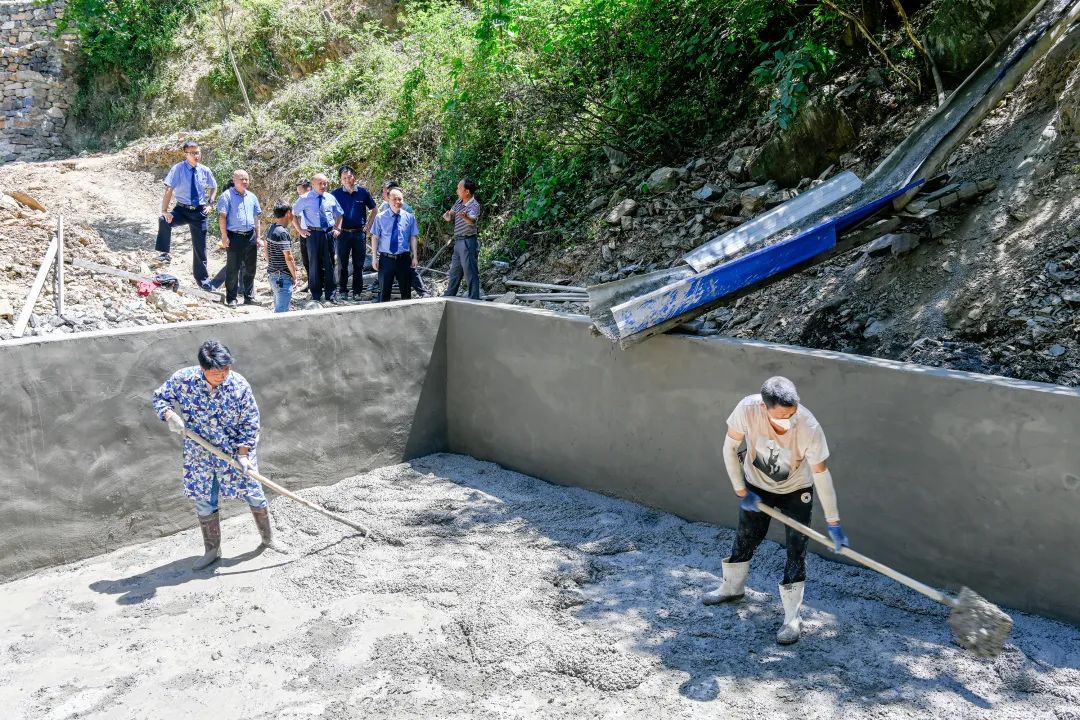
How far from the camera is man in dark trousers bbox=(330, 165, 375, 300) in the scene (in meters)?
11.9

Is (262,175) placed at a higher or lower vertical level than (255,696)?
higher

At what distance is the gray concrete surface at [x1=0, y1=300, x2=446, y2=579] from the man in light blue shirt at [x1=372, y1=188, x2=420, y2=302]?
2.55 m

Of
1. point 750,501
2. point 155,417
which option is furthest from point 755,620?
point 155,417

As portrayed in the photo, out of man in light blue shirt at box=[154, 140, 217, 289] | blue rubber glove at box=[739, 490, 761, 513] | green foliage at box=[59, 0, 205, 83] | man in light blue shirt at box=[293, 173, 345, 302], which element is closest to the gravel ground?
blue rubber glove at box=[739, 490, 761, 513]

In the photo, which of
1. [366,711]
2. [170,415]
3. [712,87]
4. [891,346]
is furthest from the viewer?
[712,87]

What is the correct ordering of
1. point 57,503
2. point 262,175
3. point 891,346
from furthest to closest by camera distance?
point 262,175 < point 891,346 < point 57,503

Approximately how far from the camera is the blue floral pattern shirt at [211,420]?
237 inches

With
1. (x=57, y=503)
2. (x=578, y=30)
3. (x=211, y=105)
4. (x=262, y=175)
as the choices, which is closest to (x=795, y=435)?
(x=57, y=503)

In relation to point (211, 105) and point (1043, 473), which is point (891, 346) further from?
point (211, 105)

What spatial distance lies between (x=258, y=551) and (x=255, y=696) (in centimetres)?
191

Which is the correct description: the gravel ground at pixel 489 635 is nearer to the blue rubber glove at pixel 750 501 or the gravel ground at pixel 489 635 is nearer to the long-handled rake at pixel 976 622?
the long-handled rake at pixel 976 622

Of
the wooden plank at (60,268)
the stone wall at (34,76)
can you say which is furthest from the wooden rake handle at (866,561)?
the stone wall at (34,76)

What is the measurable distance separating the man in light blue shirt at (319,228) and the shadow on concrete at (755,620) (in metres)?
5.31

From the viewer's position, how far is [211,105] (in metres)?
19.6
